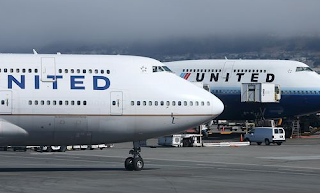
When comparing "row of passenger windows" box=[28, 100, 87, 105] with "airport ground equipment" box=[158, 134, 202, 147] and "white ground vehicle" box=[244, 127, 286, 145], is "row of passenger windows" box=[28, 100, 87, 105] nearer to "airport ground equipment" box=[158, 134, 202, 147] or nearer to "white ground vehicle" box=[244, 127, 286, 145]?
"airport ground equipment" box=[158, 134, 202, 147]

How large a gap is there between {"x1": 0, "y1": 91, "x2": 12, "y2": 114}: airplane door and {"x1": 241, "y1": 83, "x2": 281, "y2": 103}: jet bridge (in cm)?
4752

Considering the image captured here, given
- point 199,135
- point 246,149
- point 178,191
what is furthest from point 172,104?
point 199,135

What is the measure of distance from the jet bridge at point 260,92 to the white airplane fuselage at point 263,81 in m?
0.81

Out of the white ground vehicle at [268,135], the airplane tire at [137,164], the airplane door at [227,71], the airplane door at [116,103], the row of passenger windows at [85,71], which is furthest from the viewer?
the airplane door at [227,71]

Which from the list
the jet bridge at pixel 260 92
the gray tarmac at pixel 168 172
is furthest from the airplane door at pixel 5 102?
the jet bridge at pixel 260 92

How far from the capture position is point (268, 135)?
7556cm

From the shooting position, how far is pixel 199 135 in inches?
2901

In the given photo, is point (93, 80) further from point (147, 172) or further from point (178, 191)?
point (178, 191)

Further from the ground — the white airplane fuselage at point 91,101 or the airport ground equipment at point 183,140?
the white airplane fuselage at point 91,101

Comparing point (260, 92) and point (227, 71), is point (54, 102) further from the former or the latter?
point (227, 71)

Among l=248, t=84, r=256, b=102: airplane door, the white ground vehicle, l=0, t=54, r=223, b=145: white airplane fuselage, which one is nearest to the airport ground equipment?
the white ground vehicle

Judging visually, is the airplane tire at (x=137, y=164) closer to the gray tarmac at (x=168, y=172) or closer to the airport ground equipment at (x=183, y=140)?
the gray tarmac at (x=168, y=172)

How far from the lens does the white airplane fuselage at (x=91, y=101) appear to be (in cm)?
4009

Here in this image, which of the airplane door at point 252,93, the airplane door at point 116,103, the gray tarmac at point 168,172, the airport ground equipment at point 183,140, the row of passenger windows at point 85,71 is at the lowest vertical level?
the gray tarmac at point 168,172
